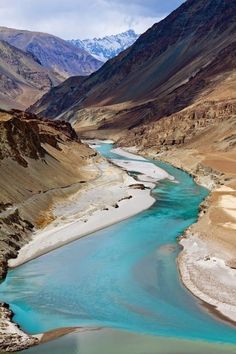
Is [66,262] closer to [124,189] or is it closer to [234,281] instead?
[234,281]

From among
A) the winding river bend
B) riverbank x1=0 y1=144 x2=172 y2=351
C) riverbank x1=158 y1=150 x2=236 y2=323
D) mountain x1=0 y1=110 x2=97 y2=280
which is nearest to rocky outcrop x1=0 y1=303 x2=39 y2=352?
riverbank x1=0 y1=144 x2=172 y2=351

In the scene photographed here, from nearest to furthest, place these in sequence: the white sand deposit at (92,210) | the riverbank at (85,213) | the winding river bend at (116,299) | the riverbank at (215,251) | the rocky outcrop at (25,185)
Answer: the winding river bend at (116,299), the riverbank at (85,213), the rocky outcrop at (25,185), the riverbank at (215,251), the white sand deposit at (92,210)

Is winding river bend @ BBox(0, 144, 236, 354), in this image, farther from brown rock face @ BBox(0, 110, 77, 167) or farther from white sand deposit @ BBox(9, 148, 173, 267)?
brown rock face @ BBox(0, 110, 77, 167)

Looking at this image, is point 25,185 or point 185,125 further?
point 185,125

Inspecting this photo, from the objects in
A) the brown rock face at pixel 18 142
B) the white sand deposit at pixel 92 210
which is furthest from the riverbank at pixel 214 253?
the brown rock face at pixel 18 142

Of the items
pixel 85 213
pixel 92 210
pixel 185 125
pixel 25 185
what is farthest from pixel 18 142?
pixel 185 125

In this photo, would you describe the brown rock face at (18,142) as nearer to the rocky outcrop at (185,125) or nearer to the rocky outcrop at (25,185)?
the rocky outcrop at (25,185)

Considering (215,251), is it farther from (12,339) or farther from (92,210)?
(92,210)
